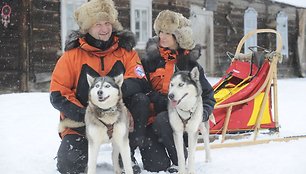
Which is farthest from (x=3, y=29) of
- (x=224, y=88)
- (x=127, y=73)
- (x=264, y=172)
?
(x=264, y=172)

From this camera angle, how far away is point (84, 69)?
372cm

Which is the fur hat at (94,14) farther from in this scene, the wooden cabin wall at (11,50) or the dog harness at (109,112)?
the wooden cabin wall at (11,50)

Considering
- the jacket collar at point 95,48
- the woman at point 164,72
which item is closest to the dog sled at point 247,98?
the woman at point 164,72

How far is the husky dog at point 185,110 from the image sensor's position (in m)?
3.62

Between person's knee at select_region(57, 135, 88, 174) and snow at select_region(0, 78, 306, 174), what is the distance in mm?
242

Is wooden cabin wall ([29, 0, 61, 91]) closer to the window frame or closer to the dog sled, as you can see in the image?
the dog sled

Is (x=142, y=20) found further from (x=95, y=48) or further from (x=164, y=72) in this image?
(x=95, y=48)

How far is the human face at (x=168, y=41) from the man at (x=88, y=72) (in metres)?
0.38

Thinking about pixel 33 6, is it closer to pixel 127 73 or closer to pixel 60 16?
pixel 60 16

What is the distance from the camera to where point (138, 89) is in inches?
152

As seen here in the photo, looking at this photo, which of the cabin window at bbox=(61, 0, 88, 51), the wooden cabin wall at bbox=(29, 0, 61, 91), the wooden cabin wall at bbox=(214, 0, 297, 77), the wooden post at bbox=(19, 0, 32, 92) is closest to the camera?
the wooden post at bbox=(19, 0, 32, 92)

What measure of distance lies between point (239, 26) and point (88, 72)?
13.6m

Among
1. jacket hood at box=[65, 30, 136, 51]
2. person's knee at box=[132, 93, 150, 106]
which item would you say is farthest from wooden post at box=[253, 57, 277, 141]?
jacket hood at box=[65, 30, 136, 51]

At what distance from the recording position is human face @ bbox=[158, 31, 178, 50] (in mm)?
4025
